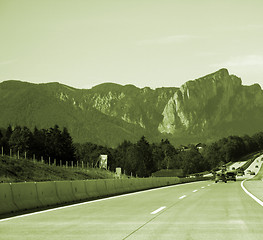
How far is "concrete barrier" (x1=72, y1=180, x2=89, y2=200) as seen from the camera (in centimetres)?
2056

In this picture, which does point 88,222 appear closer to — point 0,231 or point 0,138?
point 0,231

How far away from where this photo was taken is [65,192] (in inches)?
765

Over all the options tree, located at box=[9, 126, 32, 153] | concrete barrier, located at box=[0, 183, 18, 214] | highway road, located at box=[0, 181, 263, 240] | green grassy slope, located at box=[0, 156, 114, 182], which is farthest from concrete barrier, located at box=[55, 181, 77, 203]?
tree, located at box=[9, 126, 32, 153]

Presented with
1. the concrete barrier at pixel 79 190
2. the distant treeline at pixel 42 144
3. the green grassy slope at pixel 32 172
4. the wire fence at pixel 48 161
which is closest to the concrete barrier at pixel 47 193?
the concrete barrier at pixel 79 190

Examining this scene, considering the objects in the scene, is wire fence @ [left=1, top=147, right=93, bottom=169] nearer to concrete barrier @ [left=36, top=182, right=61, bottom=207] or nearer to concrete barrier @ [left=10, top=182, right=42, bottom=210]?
concrete barrier @ [left=36, top=182, right=61, bottom=207]

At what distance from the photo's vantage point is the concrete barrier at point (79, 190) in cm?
2056

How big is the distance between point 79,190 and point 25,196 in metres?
5.45

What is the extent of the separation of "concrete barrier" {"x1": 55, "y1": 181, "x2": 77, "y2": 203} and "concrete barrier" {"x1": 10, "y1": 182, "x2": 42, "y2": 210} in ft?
6.96

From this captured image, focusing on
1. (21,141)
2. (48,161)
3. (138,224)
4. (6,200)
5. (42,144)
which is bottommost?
(138,224)

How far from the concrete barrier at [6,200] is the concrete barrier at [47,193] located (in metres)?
1.98

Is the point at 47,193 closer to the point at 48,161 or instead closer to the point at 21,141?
the point at 48,161

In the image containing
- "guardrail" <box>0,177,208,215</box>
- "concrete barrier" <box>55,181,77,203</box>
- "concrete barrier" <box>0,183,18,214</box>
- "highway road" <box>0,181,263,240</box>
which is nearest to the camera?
"highway road" <box>0,181,263,240</box>

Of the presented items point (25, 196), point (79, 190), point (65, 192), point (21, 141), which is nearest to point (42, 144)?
point (21, 141)

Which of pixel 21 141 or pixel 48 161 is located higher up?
pixel 21 141
